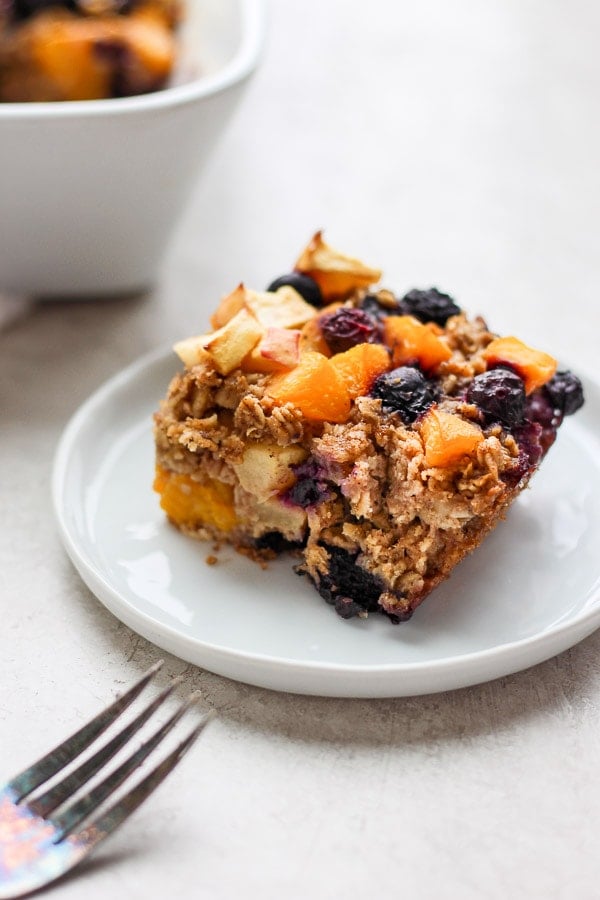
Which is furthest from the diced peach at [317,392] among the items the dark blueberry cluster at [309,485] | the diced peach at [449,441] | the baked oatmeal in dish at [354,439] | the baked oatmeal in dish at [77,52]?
the baked oatmeal in dish at [77,52]

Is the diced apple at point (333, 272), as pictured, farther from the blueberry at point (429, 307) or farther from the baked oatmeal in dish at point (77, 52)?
the baked oatmeal in dish at point (77, 52)

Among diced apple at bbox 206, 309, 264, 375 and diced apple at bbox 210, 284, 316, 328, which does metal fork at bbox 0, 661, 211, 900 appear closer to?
diced apple at bbox 206, 309, 264, 375

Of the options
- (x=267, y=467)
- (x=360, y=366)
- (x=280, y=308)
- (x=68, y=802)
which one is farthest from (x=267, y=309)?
(x=68, y=802)

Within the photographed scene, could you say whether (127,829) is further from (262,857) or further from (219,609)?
(219,609)

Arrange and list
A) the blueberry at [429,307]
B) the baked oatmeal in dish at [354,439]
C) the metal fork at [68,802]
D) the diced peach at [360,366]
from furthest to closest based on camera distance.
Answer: the blueberry at [429,307]
the diced peach at [360,366]
the baked oatmeal in dish at [354,439]
the metal fork at [68,802]

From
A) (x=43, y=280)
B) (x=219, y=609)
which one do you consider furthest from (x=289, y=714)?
(x=43, y=280)

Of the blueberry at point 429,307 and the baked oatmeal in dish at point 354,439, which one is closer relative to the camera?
the baked oatmeal in dish at point 354,439

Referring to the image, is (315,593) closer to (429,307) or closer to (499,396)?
(499,396)
